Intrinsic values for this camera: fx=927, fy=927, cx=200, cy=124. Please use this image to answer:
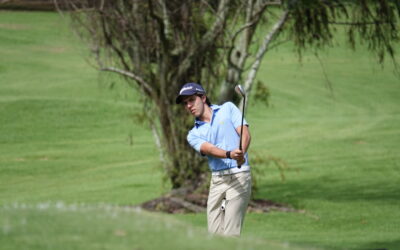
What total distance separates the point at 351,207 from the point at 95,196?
6.09m

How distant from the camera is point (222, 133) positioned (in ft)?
28.9

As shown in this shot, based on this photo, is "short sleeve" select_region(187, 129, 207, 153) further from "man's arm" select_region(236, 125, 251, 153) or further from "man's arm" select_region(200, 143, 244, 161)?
"man's arm" select_region(236, 125, 251, 153)

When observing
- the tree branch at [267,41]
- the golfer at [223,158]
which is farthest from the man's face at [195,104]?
the tree branch at [267,41]

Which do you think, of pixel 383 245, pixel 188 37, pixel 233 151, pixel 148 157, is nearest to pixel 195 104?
pixel 233 151

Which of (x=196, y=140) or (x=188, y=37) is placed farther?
(x=188, y=37)

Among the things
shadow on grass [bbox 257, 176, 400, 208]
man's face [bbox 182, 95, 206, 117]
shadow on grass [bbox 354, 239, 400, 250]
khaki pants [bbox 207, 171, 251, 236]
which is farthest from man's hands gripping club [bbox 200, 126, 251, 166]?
shadow on grass [bbox 257, 176, 400, 208]

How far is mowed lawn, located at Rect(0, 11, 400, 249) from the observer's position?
684cm

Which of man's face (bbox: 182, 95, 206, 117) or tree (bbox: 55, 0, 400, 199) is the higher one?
man's face (bbox: 182, 95, 206, 117)

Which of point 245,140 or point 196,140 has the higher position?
point 245,140

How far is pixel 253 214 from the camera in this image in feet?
60.1

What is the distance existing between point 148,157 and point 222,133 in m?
19.3

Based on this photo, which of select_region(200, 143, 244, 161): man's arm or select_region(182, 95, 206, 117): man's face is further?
select_region(182, 95, 206, 117): man's face

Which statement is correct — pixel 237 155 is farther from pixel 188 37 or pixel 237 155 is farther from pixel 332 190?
pixel 332 190

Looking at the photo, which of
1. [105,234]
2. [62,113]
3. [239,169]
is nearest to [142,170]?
[62,113]
